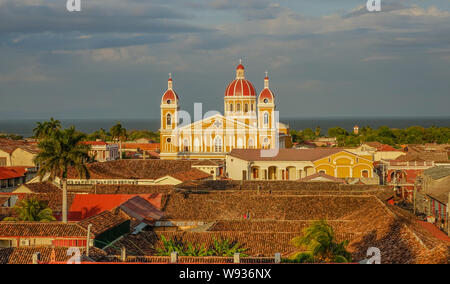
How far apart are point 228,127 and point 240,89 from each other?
18.4 feet

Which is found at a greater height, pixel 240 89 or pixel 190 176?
pixel 240 89

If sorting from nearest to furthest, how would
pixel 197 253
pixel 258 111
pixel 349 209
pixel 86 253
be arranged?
1. pixel 86 253
2. pixel 197 253
3. pixel 349 209
4. pixel 258 111

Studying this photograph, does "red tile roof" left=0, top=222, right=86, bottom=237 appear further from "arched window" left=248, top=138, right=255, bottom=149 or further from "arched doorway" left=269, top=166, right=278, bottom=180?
"arched window" left=248, top=138, right=255, bottom=149

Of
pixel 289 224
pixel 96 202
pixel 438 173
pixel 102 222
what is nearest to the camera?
pixel 102 222

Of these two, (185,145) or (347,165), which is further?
(185,145)

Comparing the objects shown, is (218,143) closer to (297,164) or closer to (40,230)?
(297,164)

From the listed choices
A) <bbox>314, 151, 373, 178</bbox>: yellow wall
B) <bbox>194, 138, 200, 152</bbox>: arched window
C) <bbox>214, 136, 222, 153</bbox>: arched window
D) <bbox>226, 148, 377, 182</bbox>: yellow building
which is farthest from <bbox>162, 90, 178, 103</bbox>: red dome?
<bbox>314, 151, 373, 178</bbox>: yellow wall

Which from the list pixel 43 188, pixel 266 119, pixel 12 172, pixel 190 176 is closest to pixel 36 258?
pixel 43 188

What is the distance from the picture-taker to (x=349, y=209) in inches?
1198

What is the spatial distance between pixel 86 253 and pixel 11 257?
2.26 m

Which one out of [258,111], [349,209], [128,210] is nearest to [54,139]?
[128,210]

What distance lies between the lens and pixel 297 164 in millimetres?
55688

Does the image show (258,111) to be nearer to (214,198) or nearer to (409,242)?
(214,198)

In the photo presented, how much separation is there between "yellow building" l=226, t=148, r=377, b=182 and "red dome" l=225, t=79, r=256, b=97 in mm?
11895
